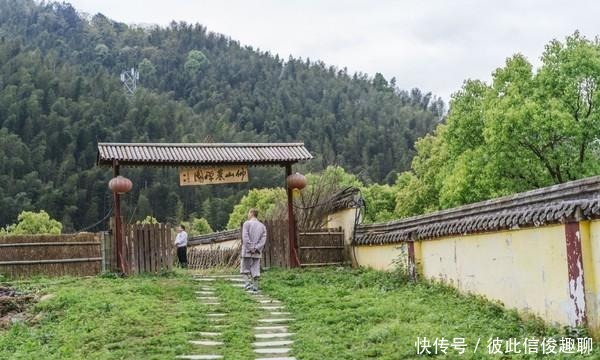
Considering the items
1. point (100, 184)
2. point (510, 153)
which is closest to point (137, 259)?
point (510, 153)

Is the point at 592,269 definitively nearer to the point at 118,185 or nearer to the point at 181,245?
the point at 118,185

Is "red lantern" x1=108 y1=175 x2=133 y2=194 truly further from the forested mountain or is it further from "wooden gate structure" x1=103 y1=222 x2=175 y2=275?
the forested mountain

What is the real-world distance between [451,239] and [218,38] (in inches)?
4852

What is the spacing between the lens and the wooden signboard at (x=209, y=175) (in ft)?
48.6

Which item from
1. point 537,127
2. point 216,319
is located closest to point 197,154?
point 216,319

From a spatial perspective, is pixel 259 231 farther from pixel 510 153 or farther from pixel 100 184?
pixel 100 184

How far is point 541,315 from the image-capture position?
7.29 m

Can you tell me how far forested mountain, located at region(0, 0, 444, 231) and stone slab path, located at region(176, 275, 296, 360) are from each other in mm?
31560

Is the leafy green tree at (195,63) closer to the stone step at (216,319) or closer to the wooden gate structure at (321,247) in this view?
the wooden gate structure at (321,247)

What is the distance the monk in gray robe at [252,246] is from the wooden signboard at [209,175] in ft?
9.68

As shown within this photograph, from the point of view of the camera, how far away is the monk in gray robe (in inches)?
468

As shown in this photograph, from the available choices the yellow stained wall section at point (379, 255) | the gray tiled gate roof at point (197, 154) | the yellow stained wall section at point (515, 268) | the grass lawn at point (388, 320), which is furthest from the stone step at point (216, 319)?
the gray tiled gate roof at point (197, 154)

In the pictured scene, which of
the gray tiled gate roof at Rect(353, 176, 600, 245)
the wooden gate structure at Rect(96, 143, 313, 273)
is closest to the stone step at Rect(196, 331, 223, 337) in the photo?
the gray tiled gate roof at Rect(353, 176, 600, 245)

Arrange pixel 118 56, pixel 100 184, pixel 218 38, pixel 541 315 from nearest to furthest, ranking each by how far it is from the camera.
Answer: pixel 541 315, pixel 100 184, pixel 118 56, pixel 218 38
